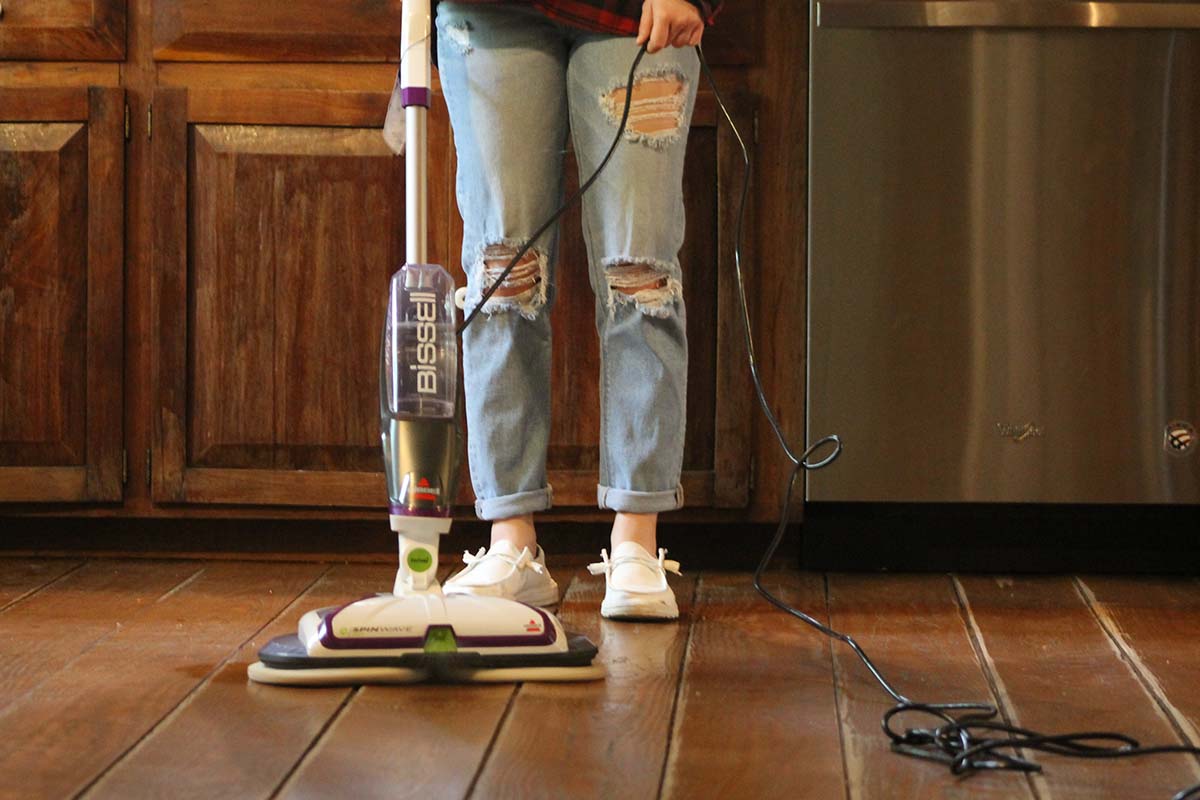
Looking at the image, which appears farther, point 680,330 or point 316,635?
point 680,330

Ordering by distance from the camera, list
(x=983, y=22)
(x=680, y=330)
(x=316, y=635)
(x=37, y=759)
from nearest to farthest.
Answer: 1. (x=37, y=759)
2. (x=316, y=635)
3. (x=680, y=330)
4. (x=983, y=22)

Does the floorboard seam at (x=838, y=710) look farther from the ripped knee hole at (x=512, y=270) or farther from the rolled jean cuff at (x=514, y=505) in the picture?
the ripped knee hole at (x=512, y=270)

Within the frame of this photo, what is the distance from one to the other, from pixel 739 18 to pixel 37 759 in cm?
134

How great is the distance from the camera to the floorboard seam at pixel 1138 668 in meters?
1.21

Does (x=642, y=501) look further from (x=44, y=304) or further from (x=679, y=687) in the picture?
(x=44, y=304)

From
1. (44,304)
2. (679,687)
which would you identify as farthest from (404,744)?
(44,304)

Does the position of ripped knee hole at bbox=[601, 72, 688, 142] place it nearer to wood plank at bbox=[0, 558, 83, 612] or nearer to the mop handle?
the mop handle

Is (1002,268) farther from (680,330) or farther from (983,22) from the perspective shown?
(680,330)

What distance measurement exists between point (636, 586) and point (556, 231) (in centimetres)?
44

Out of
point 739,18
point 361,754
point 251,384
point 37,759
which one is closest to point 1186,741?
point 361,754

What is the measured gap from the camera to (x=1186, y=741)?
117cm

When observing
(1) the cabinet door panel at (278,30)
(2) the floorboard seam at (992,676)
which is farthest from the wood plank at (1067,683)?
(1) the cabinet door panel at (278,30)

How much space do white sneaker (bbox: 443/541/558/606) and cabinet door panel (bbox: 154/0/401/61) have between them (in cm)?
72

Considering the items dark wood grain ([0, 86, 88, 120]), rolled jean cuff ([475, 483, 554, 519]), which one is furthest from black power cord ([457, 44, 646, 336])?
dark wood grain ([0, 86, 88, 120])
